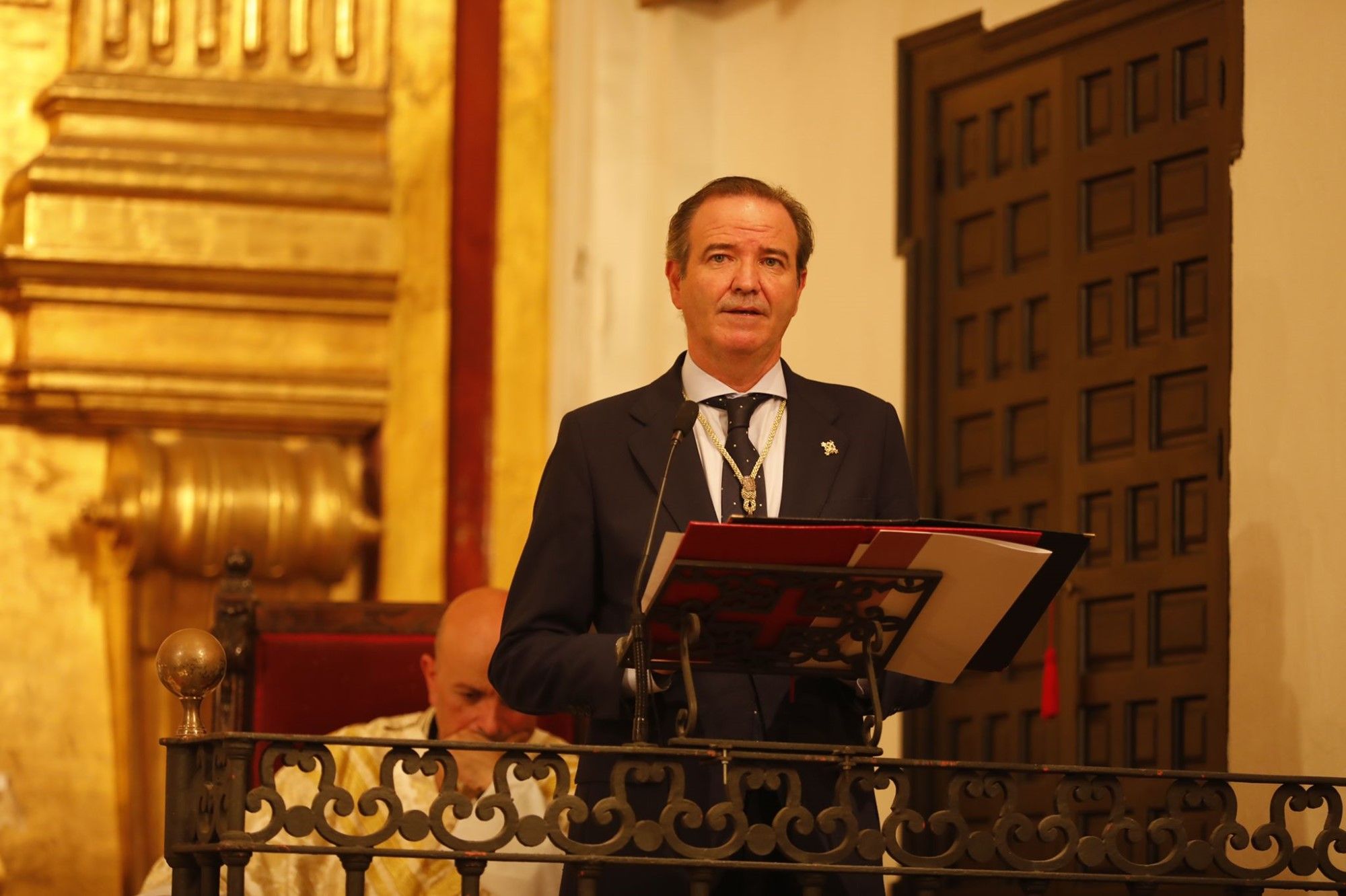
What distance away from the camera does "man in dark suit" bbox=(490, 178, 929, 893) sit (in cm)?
301

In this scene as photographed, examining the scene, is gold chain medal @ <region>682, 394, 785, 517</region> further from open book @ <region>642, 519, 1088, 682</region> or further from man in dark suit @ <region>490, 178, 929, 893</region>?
open book @ <region>642, 519, 1088, 682</region>

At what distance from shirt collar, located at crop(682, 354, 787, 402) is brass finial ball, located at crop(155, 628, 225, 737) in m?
0.81

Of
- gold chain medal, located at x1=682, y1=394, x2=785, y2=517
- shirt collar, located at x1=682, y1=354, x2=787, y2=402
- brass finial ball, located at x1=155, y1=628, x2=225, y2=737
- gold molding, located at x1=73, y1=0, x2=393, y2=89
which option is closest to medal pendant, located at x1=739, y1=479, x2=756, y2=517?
gold chain medal, located at x1=682, y1=394, x2=785, y2=517

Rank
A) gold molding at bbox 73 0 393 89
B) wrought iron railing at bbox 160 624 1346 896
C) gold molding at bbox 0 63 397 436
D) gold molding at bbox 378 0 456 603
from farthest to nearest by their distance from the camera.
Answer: gold molding at bbox 378 0 456 603 → gold molding at bbox 73 0 393 89 → gold molding at bbox 0 63 397 436 → wrought iron railing at bbox 160 624 1346 896

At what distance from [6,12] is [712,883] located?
384cm

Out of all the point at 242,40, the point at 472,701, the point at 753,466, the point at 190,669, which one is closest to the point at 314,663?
the point at 472,701

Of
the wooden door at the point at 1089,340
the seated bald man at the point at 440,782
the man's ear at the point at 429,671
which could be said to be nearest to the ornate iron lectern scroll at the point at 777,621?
the seated bald man at the point at 440,782

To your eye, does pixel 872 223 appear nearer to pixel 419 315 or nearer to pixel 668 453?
pixel 419 315

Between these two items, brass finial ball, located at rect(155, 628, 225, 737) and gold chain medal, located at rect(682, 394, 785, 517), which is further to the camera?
gold chain medal, located at rect(682, 394, 785, 517)

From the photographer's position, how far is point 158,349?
5715 millimetres

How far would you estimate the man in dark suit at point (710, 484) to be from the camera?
301 cm

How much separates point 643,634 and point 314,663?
2157 mm

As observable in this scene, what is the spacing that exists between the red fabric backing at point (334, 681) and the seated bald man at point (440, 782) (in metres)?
0.20

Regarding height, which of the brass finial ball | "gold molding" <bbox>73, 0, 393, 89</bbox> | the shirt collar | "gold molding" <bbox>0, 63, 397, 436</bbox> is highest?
"gold molding" <bbox>73, 0, 393, 89</bbox>
